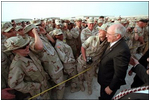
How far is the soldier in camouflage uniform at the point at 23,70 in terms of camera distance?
166cm

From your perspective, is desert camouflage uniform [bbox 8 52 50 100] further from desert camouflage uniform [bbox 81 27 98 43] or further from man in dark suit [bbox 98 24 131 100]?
desert camouflage uniform [bbox 81 27 98 43]

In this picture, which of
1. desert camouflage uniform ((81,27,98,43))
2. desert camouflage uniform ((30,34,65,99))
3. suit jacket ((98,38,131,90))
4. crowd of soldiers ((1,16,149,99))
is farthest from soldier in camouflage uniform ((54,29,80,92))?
desert camouflage uniform ((81,27,98,43))

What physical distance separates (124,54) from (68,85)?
2.47m

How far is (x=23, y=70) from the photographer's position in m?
1.85

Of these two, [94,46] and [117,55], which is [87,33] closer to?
[94,46]

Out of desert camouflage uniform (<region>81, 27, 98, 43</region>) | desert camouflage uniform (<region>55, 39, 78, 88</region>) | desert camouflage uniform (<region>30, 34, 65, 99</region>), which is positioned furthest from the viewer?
desert camouflage uniform (<region>81, 27, 98, 43</region>)

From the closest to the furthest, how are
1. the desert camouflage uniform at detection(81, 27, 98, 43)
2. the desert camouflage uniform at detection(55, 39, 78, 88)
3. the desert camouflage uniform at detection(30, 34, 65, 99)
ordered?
1. the desert camouflage uniform at detection(30, 34, 65, 99)
2. the desert camouflage uniform at detection(55, 39, 78, 88)
3. the desert camouflage uniform at detection(81, 27, 98, 43)

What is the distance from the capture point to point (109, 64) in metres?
1.98

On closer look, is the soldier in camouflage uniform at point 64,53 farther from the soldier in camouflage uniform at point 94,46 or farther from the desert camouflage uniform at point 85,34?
the desert camouflage uniform at point 85,34

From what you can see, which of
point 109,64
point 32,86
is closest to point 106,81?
point 109,64

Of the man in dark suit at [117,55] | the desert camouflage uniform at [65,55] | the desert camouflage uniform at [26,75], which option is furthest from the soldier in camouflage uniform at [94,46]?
the desert camouflage uniform at [26,75]

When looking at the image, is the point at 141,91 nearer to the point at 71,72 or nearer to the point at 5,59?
the point at 71,72

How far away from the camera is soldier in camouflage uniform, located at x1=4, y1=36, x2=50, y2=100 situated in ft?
5.46

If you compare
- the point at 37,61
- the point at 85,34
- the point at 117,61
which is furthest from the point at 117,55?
the point at 85,34
